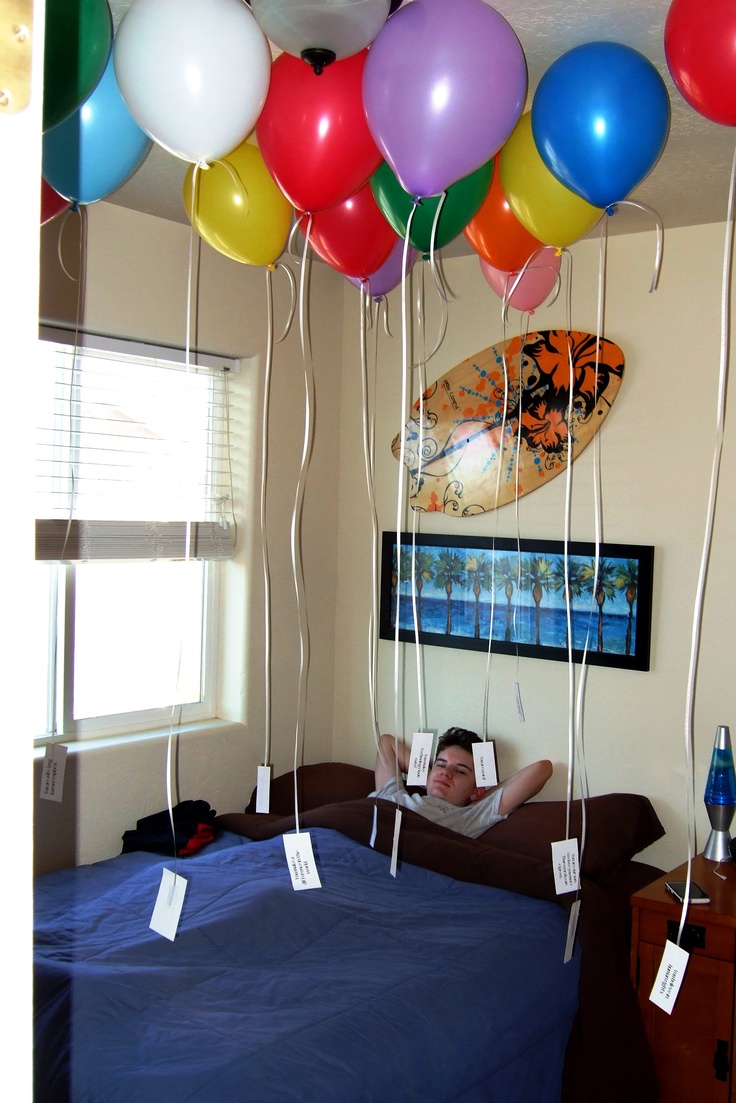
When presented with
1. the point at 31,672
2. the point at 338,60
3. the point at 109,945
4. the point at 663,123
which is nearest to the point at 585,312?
the point at 663,123

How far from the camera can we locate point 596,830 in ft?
8.79

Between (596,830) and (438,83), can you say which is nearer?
(438,83)

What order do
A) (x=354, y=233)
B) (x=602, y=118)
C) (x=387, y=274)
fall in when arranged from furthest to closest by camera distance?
(x=387, y=274) → (x=354, y=233) → (x=602, y=118)

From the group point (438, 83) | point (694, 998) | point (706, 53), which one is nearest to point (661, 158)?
point (706, 53)

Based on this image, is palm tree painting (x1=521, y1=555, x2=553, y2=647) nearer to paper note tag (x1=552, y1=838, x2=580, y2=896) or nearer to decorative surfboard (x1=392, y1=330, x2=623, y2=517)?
decorative surfboard (x1=392, y1=330, x2=623, y2=517)

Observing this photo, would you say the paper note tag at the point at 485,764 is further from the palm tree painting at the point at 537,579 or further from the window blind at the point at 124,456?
the window blind at the point at 124,456

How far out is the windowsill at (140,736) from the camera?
9.62ft

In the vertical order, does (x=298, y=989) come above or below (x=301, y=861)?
below

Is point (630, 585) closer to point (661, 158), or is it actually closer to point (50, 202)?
point (661, 158)

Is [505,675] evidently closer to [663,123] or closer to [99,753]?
[99,753]

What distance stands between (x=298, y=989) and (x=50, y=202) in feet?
5.48

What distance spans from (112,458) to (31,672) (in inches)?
105

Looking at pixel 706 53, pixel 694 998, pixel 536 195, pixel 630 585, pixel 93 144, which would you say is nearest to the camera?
pixel 706 53

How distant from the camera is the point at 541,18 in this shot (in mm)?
1724
